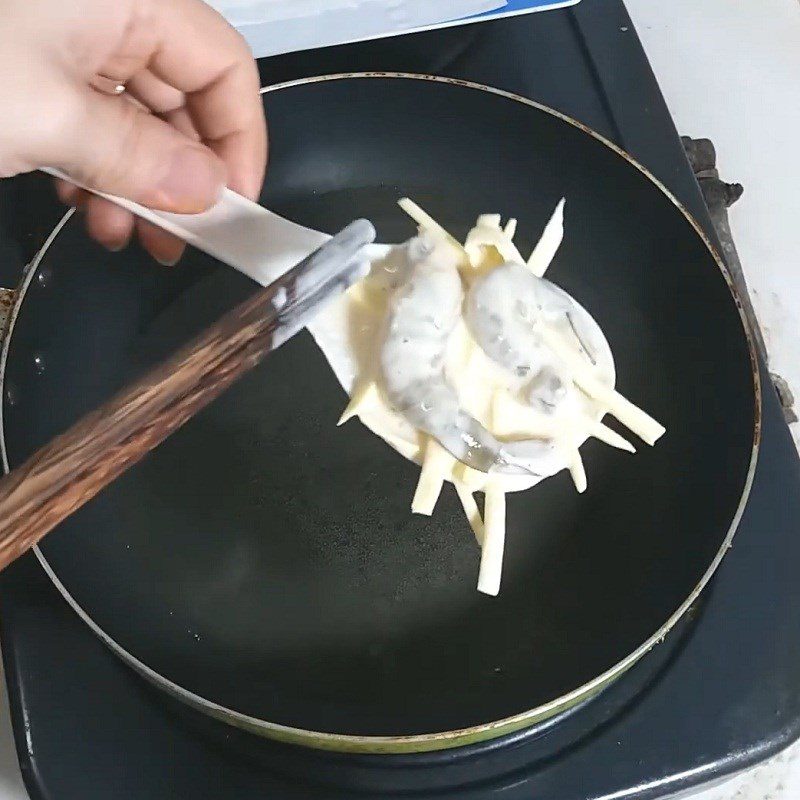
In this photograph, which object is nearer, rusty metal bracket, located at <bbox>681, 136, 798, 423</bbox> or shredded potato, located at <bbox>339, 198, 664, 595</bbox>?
shredded potato, located at <bbox>339, 198, 664, 595</bbox>

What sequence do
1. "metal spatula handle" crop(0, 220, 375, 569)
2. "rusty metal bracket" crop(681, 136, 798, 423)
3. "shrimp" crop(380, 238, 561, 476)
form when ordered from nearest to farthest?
"metal spatula handle" crop(0, 220, 375, 569)
"shrimp" crop(380, 238, 561, 476)
"rusty metal bracket" crop(681, 136, 798, 423)

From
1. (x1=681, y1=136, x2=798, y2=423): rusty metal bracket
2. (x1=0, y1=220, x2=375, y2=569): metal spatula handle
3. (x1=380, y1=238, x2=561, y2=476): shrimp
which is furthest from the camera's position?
(x1=681, y1=136, x2=798, y2=423): rusty metal bracket

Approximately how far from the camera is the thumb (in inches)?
17.9

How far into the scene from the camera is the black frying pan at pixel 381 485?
476 mm

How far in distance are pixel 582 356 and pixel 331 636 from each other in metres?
0.22

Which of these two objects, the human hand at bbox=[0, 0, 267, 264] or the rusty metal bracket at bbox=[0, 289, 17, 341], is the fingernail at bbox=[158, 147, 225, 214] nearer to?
the human hand at bbox=[0, 0, 267, 264]

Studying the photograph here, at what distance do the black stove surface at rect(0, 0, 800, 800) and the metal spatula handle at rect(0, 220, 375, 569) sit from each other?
134 millimetres

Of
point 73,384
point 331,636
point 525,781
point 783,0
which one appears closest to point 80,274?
point 73,384

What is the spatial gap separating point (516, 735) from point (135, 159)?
0.36 meters

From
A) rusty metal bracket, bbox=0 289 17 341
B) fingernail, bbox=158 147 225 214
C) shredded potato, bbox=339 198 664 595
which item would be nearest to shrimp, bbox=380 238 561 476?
shredded potato, bbox=339 198 664 595

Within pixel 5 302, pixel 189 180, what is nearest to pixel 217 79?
pixel 189 180

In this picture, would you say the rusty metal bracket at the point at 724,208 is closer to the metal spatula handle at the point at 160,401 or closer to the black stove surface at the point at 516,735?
the black stove surface at the point at 516,735

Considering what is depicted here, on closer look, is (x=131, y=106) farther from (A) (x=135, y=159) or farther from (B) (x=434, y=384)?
(B) (x=434, y=384)

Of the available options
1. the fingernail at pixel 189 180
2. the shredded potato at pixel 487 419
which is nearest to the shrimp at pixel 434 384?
the shredded potato at pixel 487 419
